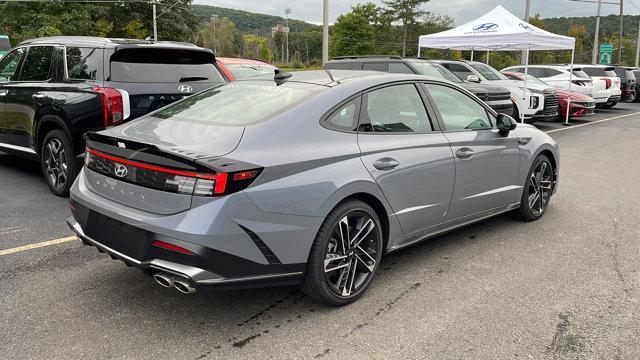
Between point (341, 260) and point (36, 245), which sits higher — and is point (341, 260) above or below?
above

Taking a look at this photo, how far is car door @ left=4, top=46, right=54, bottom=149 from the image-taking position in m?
6.00

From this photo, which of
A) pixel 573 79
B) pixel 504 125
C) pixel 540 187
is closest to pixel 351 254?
pixel 504 125

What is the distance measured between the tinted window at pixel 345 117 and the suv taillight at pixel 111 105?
9.36 ft

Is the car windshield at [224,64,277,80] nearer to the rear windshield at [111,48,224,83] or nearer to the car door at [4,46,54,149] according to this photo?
the rear windshield at [111,48,224,83]

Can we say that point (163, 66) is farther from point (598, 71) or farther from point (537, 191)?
point (598, 71)

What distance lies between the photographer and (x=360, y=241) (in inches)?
137

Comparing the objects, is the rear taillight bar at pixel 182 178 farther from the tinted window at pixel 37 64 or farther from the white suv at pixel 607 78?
the white suv at pixel 607 78

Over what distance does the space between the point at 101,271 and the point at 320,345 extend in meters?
1.86

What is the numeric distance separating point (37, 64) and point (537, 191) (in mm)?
5684

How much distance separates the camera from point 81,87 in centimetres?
552

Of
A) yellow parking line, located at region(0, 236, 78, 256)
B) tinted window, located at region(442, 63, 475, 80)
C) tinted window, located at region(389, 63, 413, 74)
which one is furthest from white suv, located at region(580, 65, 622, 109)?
yellow parking line, located at region(0, 236, 78, 256)

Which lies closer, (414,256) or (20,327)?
(20,327)

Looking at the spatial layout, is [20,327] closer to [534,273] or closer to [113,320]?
[113,320]

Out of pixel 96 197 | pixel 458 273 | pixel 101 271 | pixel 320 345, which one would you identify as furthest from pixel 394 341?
pixel 101 271
